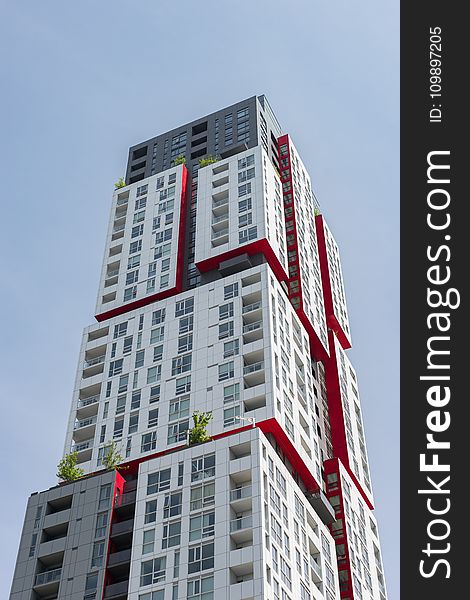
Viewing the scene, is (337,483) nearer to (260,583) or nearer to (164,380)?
(164,380)

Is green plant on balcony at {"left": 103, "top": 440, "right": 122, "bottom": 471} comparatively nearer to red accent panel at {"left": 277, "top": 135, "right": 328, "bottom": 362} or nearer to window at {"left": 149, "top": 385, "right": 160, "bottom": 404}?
window at {"left": 149, "top": 385, "right": 160, "bottom": 404}

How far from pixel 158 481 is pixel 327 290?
4413 centimetres

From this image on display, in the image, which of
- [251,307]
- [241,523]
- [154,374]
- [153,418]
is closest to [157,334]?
[154,374]

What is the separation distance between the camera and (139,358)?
294ft

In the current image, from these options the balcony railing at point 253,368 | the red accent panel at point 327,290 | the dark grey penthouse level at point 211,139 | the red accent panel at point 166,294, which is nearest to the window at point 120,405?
the red accent panel at point 166,294

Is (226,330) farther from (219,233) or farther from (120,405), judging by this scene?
(219,233)

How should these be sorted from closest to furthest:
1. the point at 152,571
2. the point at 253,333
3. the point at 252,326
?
the point at 152,571
the point at 253,333
the point at 252,326

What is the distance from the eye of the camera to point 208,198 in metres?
102

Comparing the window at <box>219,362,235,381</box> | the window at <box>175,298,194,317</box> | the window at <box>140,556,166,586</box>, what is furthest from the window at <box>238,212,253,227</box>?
the window at <box>140,556,166,586</box>

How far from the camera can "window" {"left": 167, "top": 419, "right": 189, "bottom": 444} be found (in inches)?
3135

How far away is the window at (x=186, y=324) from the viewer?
88675mm

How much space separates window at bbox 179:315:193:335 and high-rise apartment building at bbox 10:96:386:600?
0.47ft

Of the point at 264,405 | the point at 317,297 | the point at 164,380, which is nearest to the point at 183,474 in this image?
the point at 264,405

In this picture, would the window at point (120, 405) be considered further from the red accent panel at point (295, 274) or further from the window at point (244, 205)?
the window at point (244, 205)
